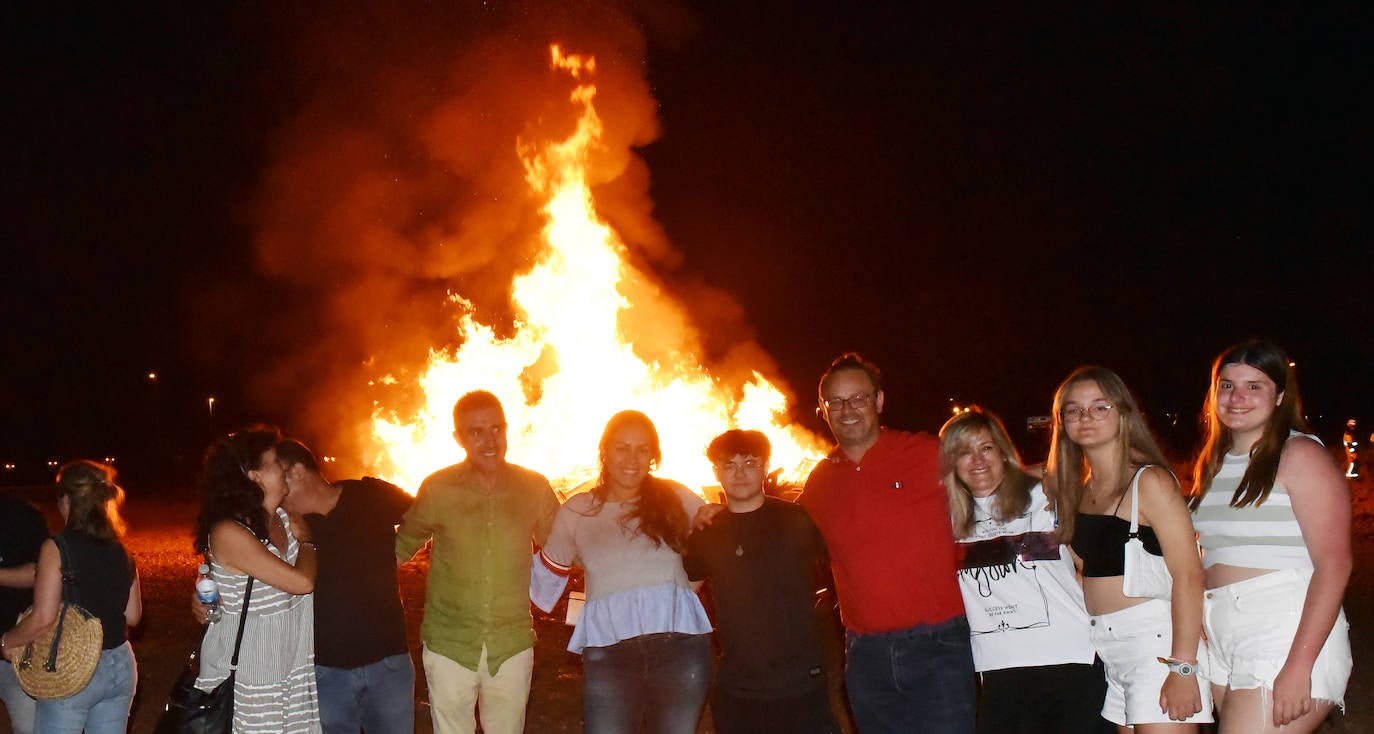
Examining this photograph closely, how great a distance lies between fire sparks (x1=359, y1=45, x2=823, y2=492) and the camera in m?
17.5

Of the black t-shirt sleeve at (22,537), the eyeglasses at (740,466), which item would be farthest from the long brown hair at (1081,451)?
the black t-shirt sleeve at (22,537)

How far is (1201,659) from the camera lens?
3590 mm

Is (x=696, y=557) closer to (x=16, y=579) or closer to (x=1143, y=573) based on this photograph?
(x=1143, y=573)

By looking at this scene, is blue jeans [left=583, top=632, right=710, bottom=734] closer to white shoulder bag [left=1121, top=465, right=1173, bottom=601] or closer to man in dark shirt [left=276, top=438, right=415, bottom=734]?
man in dark shirt [left=276, top=438, right=415, bottom=734]

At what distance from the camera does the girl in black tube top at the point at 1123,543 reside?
347 cm

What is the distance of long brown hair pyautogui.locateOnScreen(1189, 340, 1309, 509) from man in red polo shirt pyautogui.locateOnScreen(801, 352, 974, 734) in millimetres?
1106

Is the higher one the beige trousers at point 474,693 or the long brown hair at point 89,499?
the long brown hair at point 89,499

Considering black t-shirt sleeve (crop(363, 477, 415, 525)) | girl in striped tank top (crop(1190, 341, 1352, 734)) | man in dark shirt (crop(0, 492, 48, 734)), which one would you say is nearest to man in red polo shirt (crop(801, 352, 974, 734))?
girl in striped tank top (crop(1190, 341, 1352, 734))

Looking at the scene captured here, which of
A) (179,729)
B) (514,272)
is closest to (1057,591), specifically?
(179,729)

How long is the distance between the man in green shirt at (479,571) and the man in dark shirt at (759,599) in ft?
3.18

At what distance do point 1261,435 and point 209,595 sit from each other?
4.34 metres

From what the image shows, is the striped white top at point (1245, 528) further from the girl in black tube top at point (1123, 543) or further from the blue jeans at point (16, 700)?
the blue jeans at point (16, 700)

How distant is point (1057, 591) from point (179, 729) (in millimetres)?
3710

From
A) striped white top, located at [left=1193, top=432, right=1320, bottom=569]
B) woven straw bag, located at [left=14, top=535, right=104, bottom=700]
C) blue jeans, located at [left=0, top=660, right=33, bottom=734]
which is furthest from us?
blue jeans, located at [left=0, top=660, right=33, bottom=734]
